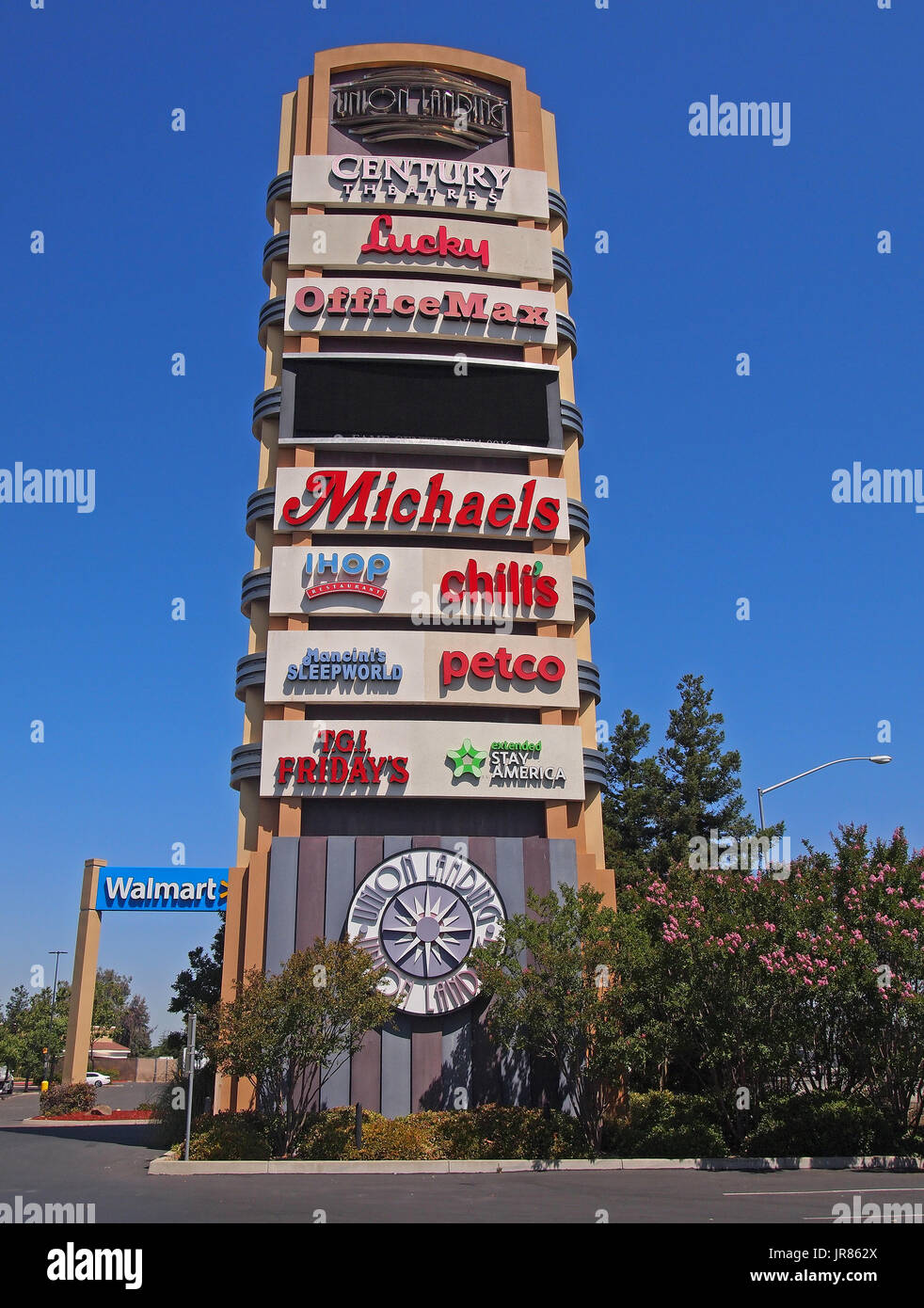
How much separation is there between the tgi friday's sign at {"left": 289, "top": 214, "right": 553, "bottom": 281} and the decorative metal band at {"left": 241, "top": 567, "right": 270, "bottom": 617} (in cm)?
1205

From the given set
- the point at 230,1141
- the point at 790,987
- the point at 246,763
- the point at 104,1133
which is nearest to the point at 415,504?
the point at 246,763

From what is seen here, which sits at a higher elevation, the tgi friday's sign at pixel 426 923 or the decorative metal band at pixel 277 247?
the decorative metal band at pixel 277 247

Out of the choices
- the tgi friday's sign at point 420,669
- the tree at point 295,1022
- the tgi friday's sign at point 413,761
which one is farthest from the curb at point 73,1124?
the tgi friday's sign at point 420,669

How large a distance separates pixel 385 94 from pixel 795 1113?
131ft

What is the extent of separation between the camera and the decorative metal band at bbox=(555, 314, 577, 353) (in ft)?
141

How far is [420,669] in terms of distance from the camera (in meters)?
36.5

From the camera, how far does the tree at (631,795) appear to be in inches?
2219

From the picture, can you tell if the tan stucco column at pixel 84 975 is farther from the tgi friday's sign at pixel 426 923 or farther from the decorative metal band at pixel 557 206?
the decorative metal band at pixel 557 206

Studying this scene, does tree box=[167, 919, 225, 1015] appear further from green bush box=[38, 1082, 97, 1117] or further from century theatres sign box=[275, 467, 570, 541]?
century theatres sign box=[275, 467, 570, 541]

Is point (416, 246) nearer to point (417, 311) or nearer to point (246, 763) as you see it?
point (417, 311)

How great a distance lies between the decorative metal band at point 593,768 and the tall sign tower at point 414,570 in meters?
0.09

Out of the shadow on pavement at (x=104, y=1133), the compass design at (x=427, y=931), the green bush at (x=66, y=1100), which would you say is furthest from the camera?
the green bush at (x=66, y=1100)

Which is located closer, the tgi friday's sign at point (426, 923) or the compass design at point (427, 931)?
the tgi friday's sign at point (426, 923)

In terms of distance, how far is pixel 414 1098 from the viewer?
104 feet
